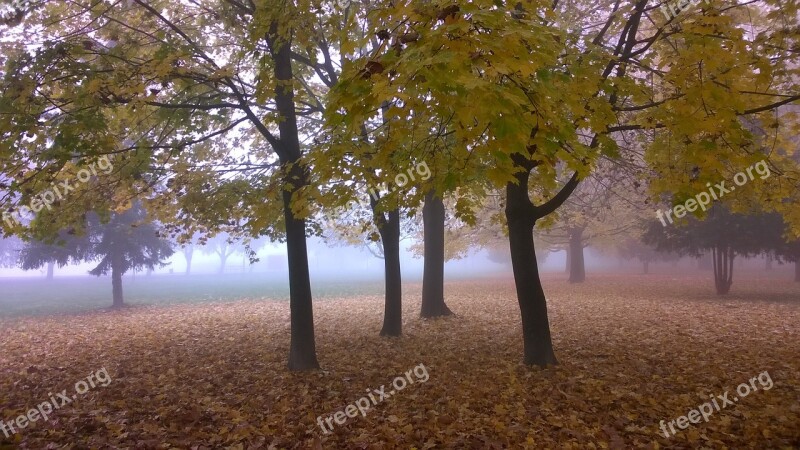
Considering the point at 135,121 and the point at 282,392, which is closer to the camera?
the point at 282,392

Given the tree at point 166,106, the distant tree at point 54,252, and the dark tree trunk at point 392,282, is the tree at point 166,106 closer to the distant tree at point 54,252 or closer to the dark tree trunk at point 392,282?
the dark tree trunk at point 392,282

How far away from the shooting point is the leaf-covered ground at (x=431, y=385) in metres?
5.03

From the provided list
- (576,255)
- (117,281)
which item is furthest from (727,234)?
(117,281)

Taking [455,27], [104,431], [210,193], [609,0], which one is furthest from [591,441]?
[609,0]

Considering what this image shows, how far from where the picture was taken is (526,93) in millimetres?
3812

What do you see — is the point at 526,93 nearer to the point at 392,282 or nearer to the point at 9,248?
the point at 392,282

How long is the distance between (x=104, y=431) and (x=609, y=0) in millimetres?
12377

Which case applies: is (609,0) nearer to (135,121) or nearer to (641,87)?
(641,87)

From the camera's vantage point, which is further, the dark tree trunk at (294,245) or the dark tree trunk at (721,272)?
the dark tree trunk at (721,272)

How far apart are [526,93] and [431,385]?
16.1ft

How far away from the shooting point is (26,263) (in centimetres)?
2372

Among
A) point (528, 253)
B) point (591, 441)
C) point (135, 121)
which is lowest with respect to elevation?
point (591, 441)

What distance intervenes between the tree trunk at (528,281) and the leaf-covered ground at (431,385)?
0.37 m

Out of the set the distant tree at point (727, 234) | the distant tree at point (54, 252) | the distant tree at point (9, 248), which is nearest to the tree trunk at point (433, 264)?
the distant tree at point (727, 234)
